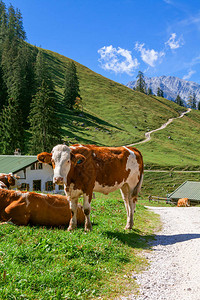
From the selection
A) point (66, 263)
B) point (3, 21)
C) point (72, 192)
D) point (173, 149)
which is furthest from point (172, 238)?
point (3, 21)

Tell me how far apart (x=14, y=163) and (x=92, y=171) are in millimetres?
26290

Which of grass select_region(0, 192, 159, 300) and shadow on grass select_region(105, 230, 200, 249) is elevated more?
grass select_region(0, 192, 159, 300)

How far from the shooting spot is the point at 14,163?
3195 cm

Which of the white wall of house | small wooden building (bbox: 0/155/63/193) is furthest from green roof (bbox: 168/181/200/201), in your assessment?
the white wall of house

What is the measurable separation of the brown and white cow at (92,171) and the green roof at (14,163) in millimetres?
23113

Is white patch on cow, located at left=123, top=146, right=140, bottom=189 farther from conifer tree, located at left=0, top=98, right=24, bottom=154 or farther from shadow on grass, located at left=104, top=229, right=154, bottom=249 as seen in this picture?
conifer tree, located at left=0, top=98, right=24, bottom=154

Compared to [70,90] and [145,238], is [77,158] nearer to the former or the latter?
[145,238]

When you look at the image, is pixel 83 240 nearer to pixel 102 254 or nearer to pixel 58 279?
pixel 102 254

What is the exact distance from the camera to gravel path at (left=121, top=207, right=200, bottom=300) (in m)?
5.12

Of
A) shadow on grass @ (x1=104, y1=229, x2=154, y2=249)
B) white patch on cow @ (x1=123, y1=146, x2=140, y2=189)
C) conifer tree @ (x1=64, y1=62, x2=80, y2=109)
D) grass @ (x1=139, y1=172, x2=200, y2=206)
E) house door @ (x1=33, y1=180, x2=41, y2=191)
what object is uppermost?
conifer tree @ (x1=64, y1=62, x2=80, y2=109)

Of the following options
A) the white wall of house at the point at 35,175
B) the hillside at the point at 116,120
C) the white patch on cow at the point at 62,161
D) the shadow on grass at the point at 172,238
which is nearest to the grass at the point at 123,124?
the hillside at the point at 116,120

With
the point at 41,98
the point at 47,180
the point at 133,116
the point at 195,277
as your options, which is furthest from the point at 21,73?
the point at 195,277

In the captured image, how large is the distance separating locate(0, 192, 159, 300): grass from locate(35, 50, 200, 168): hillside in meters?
62.2

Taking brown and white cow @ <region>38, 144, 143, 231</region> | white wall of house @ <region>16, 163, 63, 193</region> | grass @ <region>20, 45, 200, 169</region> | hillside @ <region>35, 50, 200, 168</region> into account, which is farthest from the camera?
hillside @ <region>35, 50, 200, 168</region>
